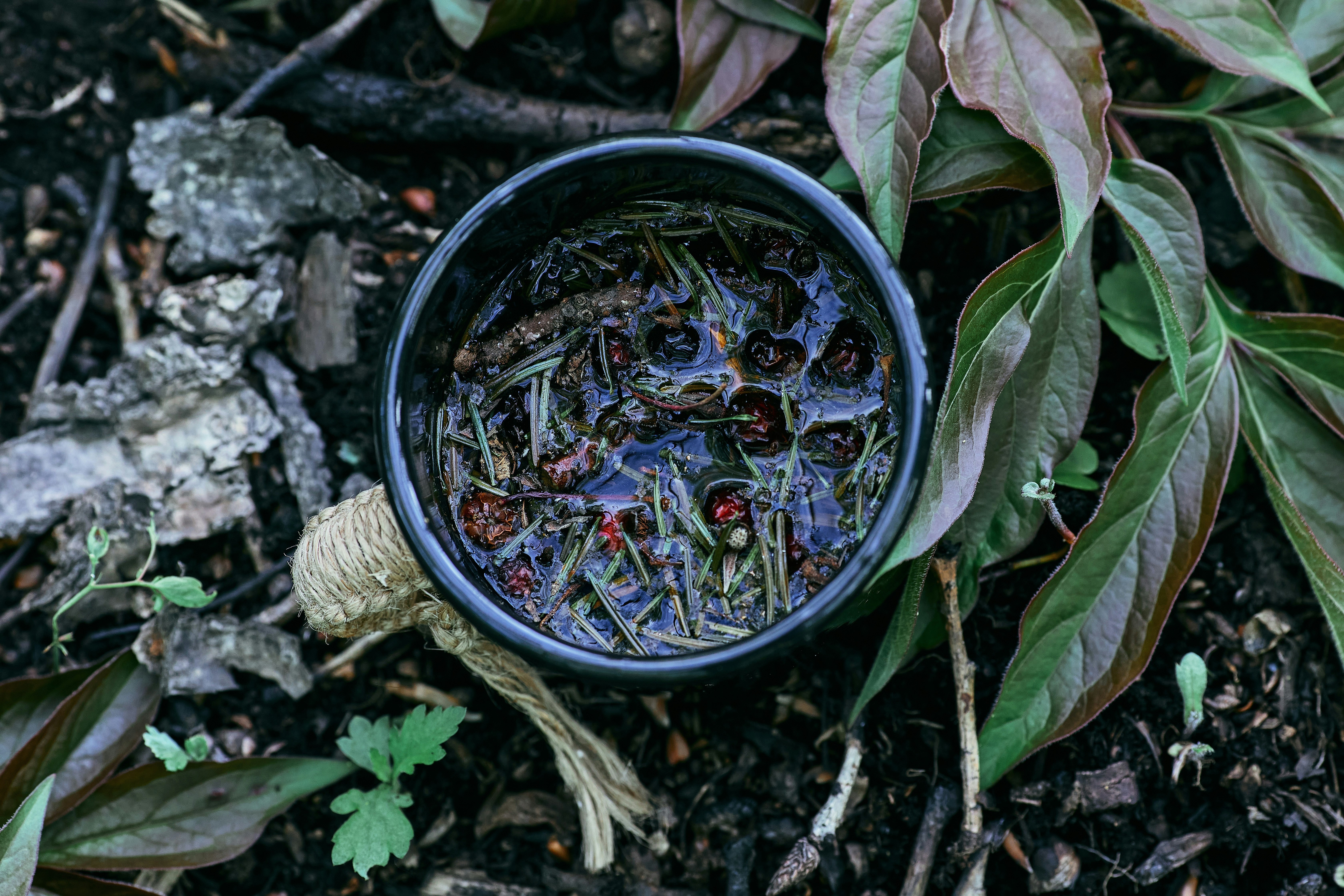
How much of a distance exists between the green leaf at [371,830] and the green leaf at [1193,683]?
1030mm

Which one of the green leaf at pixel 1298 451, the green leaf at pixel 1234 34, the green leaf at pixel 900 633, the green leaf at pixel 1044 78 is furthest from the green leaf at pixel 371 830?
the green leaf at pixel 1234 34

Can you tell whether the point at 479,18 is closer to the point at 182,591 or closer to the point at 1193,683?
the point at 182,591

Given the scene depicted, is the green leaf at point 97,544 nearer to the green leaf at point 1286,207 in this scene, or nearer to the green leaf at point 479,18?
the green leaf at point 479,18

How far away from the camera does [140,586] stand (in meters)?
1.53

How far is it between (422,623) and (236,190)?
2.51 ft

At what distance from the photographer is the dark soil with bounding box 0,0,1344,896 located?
146 cm

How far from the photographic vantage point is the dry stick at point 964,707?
1.36m

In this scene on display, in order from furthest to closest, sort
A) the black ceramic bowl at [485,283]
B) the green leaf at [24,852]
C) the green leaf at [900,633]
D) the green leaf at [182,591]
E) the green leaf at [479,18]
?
1. the green leaf at [479,18]
2. the green leaf at [182,591]
3. the green leaf at [900,633]
4. the green leaf at [24,852]
5. the black ceramic bowl at [485,283]

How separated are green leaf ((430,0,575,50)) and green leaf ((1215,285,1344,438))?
1.08 meters

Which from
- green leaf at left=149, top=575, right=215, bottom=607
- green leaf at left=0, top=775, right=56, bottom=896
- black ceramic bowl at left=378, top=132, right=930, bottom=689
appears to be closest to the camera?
black ceramic bowl at left=378, top=132, right=930, bottom=689

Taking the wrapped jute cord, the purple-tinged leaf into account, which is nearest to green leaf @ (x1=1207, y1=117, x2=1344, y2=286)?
the wrapped jute cord

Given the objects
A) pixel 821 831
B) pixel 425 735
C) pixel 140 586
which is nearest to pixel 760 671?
pixel 821 831

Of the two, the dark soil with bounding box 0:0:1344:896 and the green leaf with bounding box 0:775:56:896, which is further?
the dark soil with bounding box 0:0:1344:896

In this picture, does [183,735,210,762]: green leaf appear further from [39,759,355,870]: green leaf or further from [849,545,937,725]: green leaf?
[849,545,937,725]: green leaf
